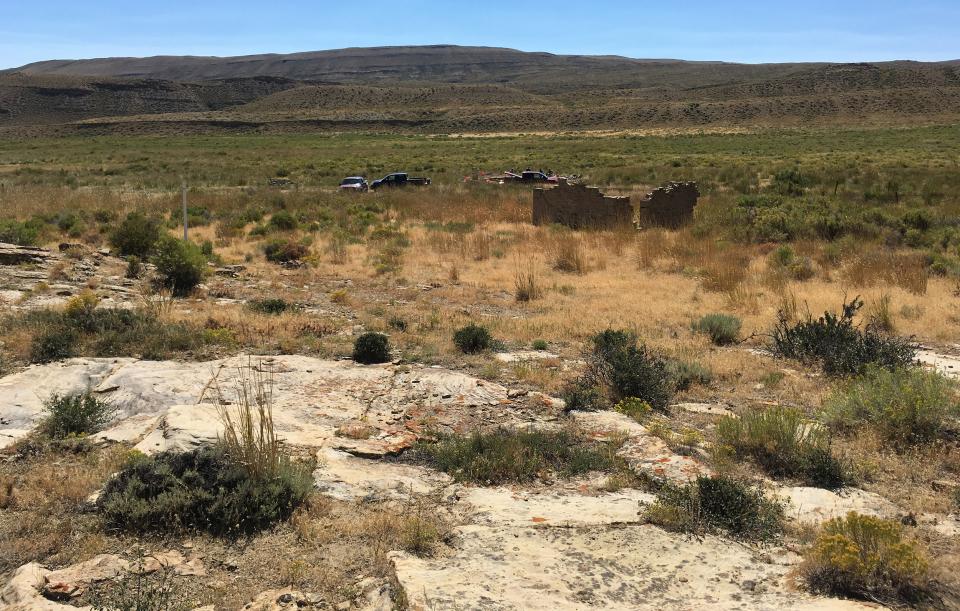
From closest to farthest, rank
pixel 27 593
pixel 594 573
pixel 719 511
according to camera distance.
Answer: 1. pixel 27 593
2. pixel 594 573
3. pixel 719 511

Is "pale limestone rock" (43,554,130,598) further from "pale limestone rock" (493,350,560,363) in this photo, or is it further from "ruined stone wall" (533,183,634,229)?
"ruined stone wall" (533,183,634,229)

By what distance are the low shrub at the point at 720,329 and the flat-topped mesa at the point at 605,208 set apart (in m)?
9.62

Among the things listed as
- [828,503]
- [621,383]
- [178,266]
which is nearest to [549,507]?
[828,503]

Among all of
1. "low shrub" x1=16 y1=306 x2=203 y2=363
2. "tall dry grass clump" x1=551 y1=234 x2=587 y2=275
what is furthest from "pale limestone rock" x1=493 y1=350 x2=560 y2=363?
"tall dry grass clump" x1=551 y1=234 x2=587 y2=275

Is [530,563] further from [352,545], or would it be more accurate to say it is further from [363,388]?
[363,388]

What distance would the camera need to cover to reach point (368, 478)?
5535 millimetres

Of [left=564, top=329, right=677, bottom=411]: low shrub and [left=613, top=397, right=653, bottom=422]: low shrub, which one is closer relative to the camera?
[left=613, top=397, right=653, bottom=422]: low shrub

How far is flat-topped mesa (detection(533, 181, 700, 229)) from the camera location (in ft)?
65.3

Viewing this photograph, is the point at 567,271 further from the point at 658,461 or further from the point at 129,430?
the point at 129,430

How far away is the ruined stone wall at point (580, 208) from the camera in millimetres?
19875

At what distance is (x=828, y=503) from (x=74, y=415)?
6007 millimetres

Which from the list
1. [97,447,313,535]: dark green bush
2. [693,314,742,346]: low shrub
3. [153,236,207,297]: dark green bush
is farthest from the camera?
[153,236,207,297]: dark green bush

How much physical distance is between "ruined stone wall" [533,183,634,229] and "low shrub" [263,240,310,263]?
7327mm

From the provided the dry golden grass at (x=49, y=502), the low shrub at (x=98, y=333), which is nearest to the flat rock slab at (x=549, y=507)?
the dry golden grass at (x=49, y=502)
